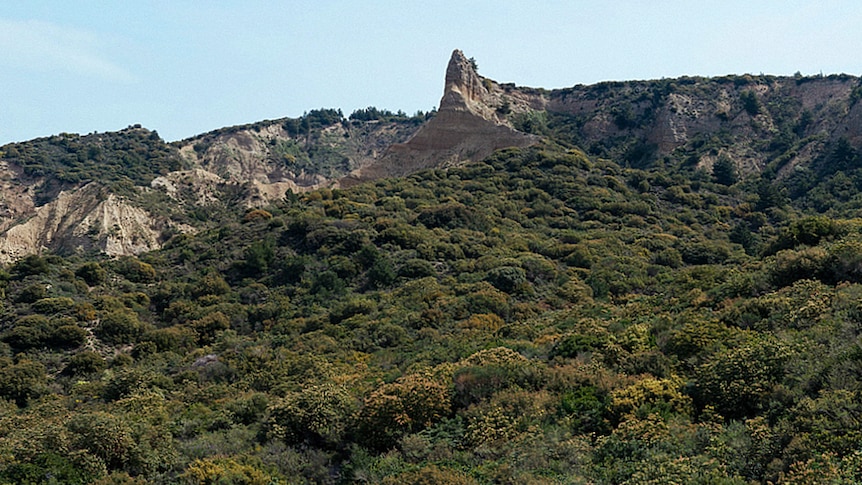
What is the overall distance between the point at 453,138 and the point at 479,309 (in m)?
39.1

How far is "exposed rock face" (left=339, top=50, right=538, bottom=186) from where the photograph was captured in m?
64.4

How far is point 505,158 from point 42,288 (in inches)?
1487

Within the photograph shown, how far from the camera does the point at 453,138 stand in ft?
217

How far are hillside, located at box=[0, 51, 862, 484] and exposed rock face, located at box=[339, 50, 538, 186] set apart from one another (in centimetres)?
26

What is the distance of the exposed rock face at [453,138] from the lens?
64.4 metres

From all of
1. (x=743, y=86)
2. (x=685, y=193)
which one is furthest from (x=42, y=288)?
(x=743, y=86)

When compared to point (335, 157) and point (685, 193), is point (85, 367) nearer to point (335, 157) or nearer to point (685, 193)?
point (685, 193)

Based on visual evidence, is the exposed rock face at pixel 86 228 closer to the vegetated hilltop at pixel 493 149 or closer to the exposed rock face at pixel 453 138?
the vegetated hilltop at pixel 493 149

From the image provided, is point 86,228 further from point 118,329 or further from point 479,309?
point 479,309

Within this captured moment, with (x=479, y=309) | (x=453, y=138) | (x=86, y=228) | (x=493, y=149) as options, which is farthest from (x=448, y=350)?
(x=453, y=138)

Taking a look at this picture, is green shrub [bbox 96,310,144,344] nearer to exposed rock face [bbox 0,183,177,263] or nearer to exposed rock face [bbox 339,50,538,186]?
exposed rock face [bbox 0,183,177,263]

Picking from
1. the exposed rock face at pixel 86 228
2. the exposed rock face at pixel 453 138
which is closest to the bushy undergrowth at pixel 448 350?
the exposed rock face at pixel 86 228

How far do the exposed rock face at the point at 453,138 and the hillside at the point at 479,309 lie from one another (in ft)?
0.85

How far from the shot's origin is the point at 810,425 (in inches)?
405
